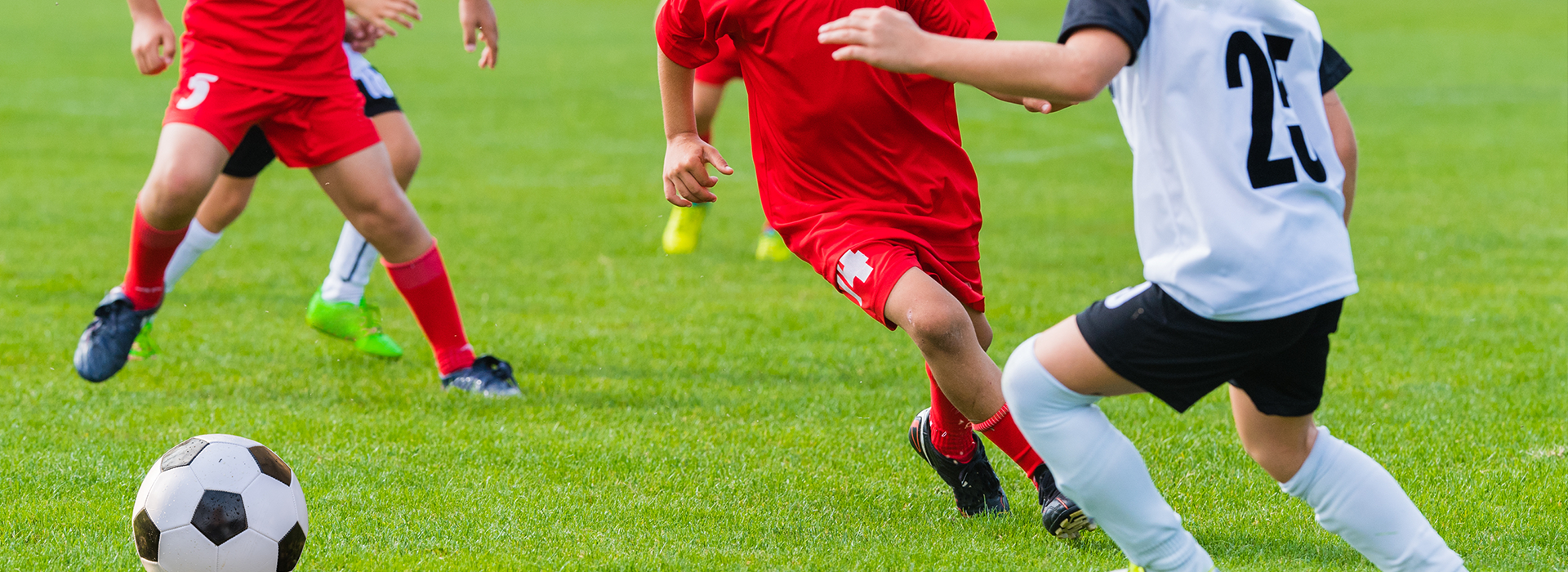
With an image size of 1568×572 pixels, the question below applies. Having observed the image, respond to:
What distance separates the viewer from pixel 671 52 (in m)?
3.46

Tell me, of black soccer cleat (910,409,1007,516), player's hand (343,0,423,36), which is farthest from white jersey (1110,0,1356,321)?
player's hand (343,0,423,36)

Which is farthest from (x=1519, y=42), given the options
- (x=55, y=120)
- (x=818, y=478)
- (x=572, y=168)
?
(x=818, y=478)

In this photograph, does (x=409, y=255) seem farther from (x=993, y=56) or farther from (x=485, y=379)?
(x=993, y=56)

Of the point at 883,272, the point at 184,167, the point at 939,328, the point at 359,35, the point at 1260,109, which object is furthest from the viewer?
the point at 359,35

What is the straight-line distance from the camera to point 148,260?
469cm

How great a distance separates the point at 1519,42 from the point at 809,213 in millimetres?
28032

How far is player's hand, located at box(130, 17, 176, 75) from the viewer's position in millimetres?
4289

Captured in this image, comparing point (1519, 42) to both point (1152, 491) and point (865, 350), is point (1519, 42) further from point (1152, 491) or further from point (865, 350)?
point (1152, 491)

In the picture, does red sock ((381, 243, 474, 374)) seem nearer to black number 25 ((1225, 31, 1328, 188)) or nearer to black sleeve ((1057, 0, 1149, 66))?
black sleeve ((1057, 0, 1149, 66))

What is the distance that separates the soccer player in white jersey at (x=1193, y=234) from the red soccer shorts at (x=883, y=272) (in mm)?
639

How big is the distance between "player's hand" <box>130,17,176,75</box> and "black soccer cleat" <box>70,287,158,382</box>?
2.81 feet

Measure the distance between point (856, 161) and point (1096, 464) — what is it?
3.67 ft

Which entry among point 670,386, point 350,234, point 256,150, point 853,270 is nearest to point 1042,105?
point 853,270

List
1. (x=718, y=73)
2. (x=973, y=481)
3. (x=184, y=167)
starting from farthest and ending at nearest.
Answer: (x=718, y=73), (x=184, y=167), (x=973, y=481)
